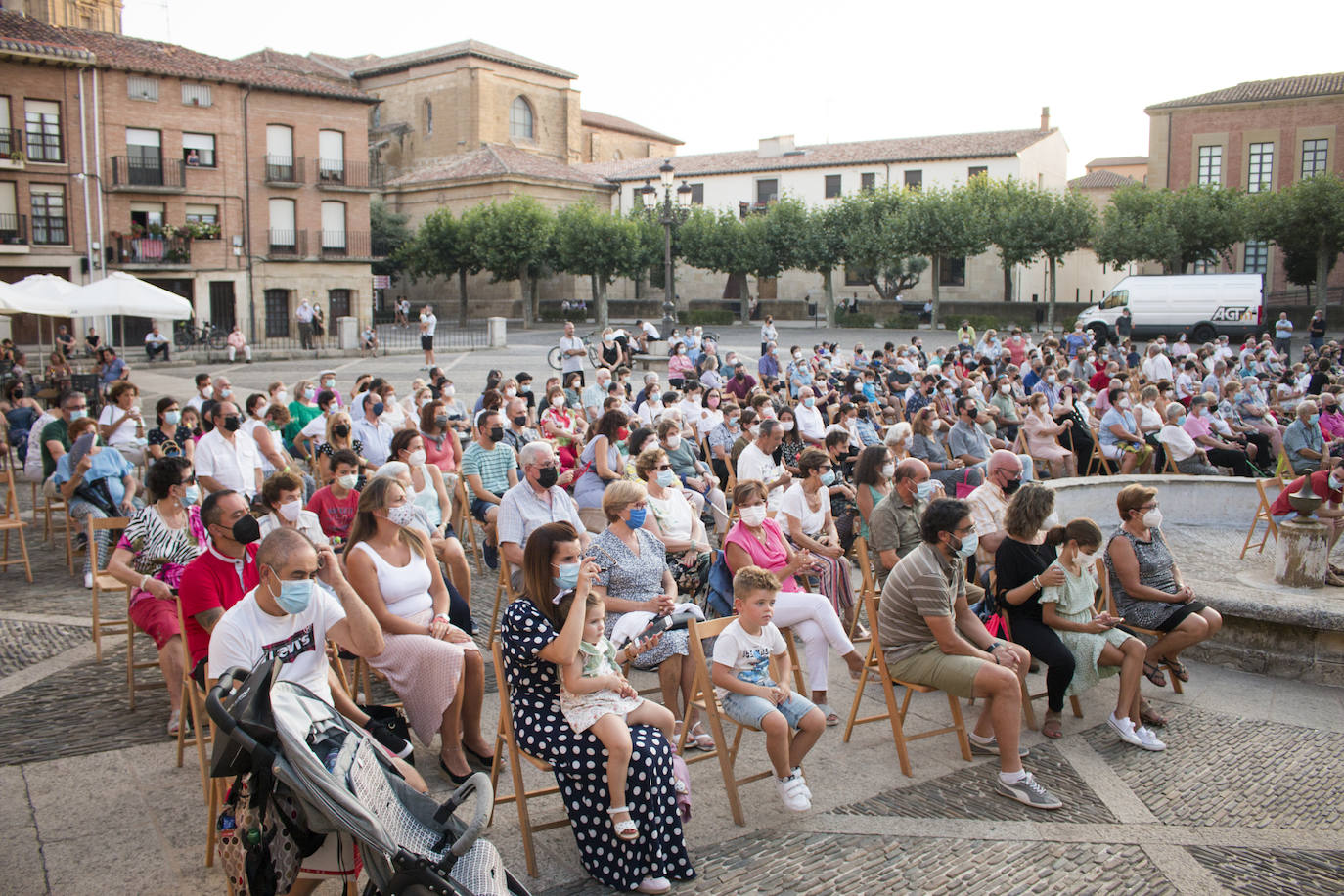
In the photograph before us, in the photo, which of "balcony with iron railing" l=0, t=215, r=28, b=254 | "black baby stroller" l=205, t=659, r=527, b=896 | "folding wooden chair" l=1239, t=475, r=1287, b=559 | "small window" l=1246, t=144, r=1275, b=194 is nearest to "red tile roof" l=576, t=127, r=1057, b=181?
"small window" l=1246, t=144, r=1275, b=194

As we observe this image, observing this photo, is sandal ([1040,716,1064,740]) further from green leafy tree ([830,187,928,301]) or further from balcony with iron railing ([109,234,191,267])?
green leafy tree ([830,187,928,301])

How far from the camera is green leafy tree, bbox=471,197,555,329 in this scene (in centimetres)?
4666

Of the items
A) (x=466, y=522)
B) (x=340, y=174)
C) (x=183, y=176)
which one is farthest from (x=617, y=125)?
(x=466, y=522)

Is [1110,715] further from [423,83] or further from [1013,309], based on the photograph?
[423,83]

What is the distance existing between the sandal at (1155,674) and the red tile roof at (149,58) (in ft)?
121

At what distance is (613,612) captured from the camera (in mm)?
5680

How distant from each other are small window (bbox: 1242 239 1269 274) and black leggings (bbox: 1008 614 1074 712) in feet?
152

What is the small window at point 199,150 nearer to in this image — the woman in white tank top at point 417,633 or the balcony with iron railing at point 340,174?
the balcony with iron railing at point 340,174

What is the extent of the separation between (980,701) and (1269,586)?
3475 mm

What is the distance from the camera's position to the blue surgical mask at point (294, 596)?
4.17 metres

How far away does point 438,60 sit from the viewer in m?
55.3

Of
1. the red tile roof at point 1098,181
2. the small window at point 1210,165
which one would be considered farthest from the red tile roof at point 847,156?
the red tile roof at point 1098,181

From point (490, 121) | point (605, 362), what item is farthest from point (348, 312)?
point (605, 362)

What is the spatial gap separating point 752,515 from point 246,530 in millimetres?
2857
